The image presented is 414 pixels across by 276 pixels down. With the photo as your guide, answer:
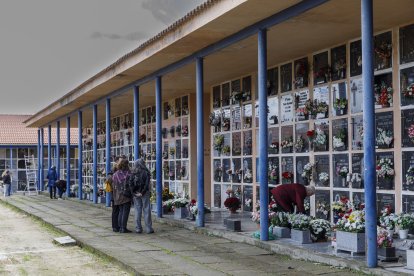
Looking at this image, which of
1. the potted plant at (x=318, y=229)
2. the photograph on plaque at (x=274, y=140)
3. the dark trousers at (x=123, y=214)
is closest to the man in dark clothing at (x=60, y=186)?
the dark trousers at (x=123, y=214)

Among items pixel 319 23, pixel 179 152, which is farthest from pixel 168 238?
pixel 179 152

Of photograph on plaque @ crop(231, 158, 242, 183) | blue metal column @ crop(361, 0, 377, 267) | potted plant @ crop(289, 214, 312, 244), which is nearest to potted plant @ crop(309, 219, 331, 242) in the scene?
potted plant @ crop(289, 214, 312, 244)

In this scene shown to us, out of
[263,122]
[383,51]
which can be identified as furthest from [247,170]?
[383,51]

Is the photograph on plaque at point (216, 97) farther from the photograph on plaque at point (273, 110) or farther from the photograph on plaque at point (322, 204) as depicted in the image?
the photograph on plaque at point (322, 204)

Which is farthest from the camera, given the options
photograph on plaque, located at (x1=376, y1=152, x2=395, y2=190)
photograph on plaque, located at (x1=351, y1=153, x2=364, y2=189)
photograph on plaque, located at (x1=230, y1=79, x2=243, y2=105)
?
photograph on plaque, located at (x1=230, y1=79, x2=243, y2=105)

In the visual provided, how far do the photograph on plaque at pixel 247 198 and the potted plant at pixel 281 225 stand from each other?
4.24 metres

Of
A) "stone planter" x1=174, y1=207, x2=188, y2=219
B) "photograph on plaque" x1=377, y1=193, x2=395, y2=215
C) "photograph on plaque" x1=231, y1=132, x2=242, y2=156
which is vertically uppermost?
"photograph on plaque" x1=231, y1=132, x2=242, y2=156

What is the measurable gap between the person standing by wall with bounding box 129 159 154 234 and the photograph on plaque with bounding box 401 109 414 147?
4509 millimetres

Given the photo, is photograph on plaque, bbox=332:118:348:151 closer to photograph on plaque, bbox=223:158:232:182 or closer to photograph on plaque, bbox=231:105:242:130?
photograph on plaque, bbox=231:105:242:130

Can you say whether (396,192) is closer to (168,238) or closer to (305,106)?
(305,106)

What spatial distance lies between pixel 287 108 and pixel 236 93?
7.18 feet

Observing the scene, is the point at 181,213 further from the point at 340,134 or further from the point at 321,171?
the point at 340,134

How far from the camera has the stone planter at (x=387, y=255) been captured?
7.18 meters

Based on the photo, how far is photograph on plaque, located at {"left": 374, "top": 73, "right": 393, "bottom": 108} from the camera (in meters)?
9.59
